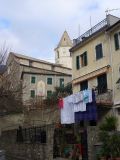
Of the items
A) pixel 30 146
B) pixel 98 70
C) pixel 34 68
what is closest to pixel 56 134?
pixel 30 146

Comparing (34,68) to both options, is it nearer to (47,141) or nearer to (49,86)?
(49,86)

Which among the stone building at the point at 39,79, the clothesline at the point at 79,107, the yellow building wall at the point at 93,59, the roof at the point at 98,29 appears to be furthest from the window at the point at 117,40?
the stone building at the point at 39,79

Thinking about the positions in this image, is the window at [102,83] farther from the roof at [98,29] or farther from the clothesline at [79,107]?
the roof at [98,29]

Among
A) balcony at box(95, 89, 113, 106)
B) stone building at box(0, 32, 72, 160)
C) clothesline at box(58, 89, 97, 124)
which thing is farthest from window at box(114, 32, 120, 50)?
stone building at box(0, 32, 72, 160)

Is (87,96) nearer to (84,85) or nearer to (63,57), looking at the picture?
(84,85)

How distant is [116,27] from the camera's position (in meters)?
22.8

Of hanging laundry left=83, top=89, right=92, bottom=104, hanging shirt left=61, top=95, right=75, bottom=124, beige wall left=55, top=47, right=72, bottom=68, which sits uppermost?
beige wall left=55, top=47, right=72, bottom=68

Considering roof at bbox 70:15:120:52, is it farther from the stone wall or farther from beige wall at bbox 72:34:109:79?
the stone wall

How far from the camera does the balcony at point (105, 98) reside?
2221cm

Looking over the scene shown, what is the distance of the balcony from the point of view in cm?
2221

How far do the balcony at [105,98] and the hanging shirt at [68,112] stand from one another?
2081 mm

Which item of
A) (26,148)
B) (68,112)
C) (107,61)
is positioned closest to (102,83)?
(107,61)

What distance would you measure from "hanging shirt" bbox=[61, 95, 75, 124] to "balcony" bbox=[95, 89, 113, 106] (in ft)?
6.83

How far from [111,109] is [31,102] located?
1410cm
